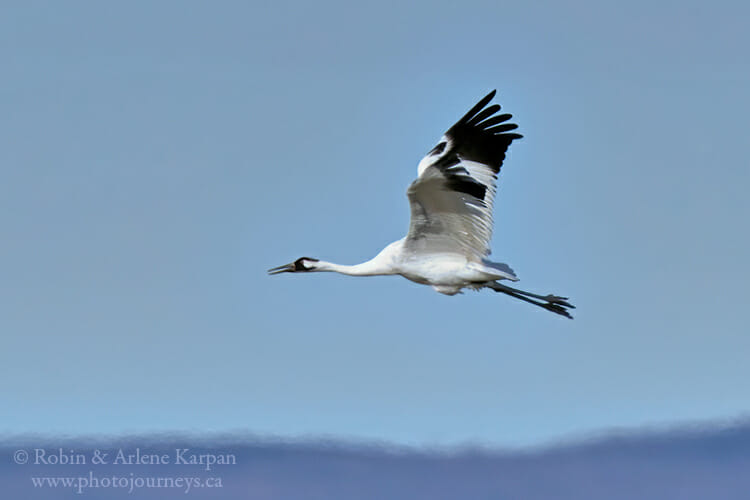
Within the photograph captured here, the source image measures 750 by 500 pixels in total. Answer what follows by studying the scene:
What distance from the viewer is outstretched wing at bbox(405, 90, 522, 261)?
2189 cm

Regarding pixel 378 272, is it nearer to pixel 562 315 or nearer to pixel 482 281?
pixel 482 281

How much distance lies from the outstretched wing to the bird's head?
2.45m

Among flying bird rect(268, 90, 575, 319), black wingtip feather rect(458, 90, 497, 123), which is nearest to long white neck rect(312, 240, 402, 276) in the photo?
flying bird rect(268, 90, 575, 319)

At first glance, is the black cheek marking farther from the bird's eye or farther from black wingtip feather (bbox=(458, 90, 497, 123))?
black wingtip feather (bbox=(458, 90, 497, 123))

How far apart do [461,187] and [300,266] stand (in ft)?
14.4

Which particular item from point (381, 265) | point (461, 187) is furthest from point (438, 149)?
point (381, 265)

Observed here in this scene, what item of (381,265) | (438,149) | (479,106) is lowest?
(381,265)

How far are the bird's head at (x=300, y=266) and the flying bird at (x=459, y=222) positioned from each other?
87 centimetres

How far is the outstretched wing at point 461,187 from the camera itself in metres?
21.9

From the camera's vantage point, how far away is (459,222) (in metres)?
23.1

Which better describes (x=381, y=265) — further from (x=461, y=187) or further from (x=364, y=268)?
(x=461, y=187)

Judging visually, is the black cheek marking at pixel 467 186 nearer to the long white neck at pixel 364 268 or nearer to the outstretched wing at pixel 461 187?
the outstretched wing at pixel 461 187

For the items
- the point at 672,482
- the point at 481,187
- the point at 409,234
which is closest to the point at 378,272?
the point at 409,234

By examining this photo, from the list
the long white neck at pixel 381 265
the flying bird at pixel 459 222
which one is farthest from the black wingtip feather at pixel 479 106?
the long white neck at pixel 381 265
